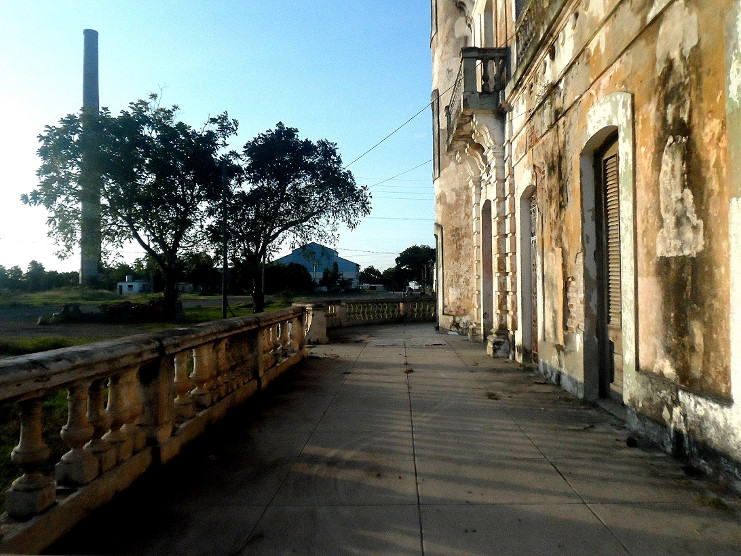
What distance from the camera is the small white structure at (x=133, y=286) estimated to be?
7388 centimetres

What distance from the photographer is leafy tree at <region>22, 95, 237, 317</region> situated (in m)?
24.7

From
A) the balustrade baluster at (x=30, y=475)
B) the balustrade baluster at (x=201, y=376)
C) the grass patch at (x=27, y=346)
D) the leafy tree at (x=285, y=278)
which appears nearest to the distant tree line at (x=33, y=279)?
the leafy tree at (x=285, y=278)

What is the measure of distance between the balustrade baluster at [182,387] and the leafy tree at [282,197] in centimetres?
2336

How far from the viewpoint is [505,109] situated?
33.2 ft

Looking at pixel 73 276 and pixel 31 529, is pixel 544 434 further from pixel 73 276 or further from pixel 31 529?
pixel 73 276

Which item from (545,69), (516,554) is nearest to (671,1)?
(545,69)

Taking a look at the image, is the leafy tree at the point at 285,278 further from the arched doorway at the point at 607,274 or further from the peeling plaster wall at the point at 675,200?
the peeling plaster wall at the point at 675,200

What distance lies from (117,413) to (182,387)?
107 cm

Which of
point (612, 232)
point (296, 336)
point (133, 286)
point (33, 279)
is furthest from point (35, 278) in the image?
point (612, 232)

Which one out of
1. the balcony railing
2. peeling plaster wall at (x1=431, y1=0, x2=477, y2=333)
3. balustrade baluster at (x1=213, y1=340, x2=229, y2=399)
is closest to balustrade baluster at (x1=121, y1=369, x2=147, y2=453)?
balustrade baluster at (x1=213, y1=340, x2=229, y2=399)

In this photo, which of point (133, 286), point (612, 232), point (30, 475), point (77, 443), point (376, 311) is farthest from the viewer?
point (133, 286)

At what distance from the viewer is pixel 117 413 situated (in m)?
3.58

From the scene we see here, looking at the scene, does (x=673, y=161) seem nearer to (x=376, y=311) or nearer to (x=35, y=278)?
(x=376, y=311)

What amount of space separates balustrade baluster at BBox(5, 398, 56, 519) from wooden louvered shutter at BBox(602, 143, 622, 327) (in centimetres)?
562
